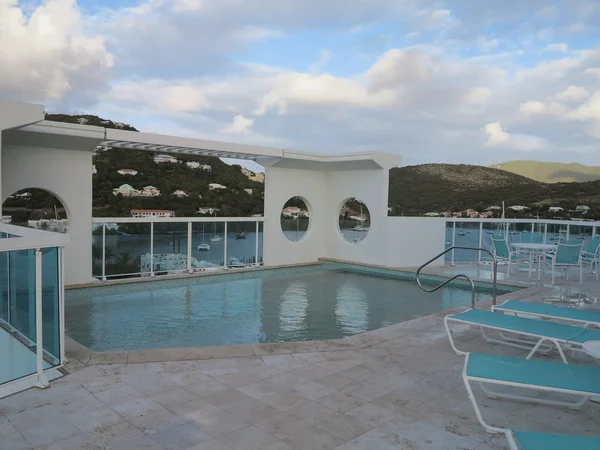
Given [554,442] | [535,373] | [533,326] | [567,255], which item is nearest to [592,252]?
[567,255]

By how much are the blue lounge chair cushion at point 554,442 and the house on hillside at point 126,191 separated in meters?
13.4

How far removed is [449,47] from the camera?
47.8 feet

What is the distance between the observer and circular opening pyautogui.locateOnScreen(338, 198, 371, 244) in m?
13.3

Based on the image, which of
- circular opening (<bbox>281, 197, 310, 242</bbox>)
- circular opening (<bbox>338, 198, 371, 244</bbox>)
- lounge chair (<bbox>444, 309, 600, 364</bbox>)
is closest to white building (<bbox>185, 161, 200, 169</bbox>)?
circular opening (<bbox>281, 197, 310, 242</bbox>)

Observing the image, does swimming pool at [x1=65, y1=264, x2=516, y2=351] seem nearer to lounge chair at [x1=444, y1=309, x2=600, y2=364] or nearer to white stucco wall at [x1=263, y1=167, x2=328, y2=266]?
white stucco wall at [x1=263, y1=167, x2=328, y2=266]

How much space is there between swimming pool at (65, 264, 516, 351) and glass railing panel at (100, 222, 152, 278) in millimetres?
500

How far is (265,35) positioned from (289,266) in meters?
6.59

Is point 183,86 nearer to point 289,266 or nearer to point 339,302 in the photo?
point 289,266

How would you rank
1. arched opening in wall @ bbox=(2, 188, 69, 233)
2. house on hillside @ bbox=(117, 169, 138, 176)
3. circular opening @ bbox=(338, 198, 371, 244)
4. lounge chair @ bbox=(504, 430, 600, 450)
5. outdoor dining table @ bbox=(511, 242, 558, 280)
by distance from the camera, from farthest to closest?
house on hillside @ bbox=(117, 169, 138, 176), circular opening @ bbox=(338, 198, 371, 244), outdoor dining table @ bbox=(511, 242, 558, 280), arched opening in wall @ bbox=(2, 188, 69, 233), lounge chair @ bbox=(504, 430, 600, 450)

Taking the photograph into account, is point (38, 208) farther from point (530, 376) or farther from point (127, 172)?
point (530, 376)

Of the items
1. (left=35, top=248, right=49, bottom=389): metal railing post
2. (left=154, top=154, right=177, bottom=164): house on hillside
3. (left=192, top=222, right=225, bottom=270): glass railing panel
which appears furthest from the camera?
(left=154, top=154, right=177, bottom=164): house on hillside

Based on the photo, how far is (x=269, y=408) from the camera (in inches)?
137

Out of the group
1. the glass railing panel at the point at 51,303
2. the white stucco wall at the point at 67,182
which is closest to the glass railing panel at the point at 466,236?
the white stucco wall at the point at 67,182

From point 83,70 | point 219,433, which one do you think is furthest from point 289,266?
point 83,70
